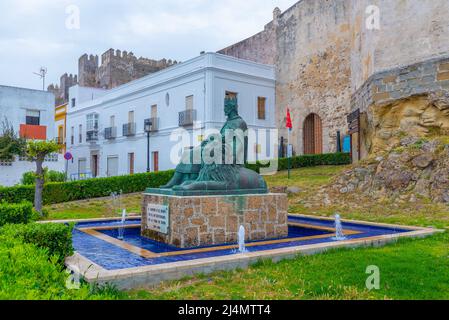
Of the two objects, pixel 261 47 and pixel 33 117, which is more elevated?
pixel 261 47

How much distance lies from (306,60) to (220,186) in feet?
61.8

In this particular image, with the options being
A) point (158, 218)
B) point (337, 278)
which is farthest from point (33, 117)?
point (337, 278)

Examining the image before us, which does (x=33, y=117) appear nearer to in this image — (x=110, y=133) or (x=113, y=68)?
(x=110, y=133)

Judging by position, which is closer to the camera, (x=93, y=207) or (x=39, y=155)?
(x=39, y=155)

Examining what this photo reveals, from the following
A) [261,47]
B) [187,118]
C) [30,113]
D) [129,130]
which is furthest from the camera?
[261,47]

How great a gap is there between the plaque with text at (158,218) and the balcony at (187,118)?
14.0 metres

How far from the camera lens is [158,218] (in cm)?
597

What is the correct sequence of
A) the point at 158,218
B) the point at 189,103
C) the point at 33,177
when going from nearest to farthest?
1. the point at 158,218
2. the point at 33,177
3. the point at 189,103

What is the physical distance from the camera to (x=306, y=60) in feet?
75.8

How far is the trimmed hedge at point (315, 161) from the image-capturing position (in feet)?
58.7

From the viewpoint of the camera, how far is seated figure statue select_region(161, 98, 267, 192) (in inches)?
241

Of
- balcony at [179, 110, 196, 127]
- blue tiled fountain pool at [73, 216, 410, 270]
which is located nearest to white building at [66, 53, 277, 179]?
balcony at [179, 110, 196, 127]

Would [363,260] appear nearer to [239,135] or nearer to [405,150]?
[239,135]

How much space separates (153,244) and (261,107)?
711 inches
